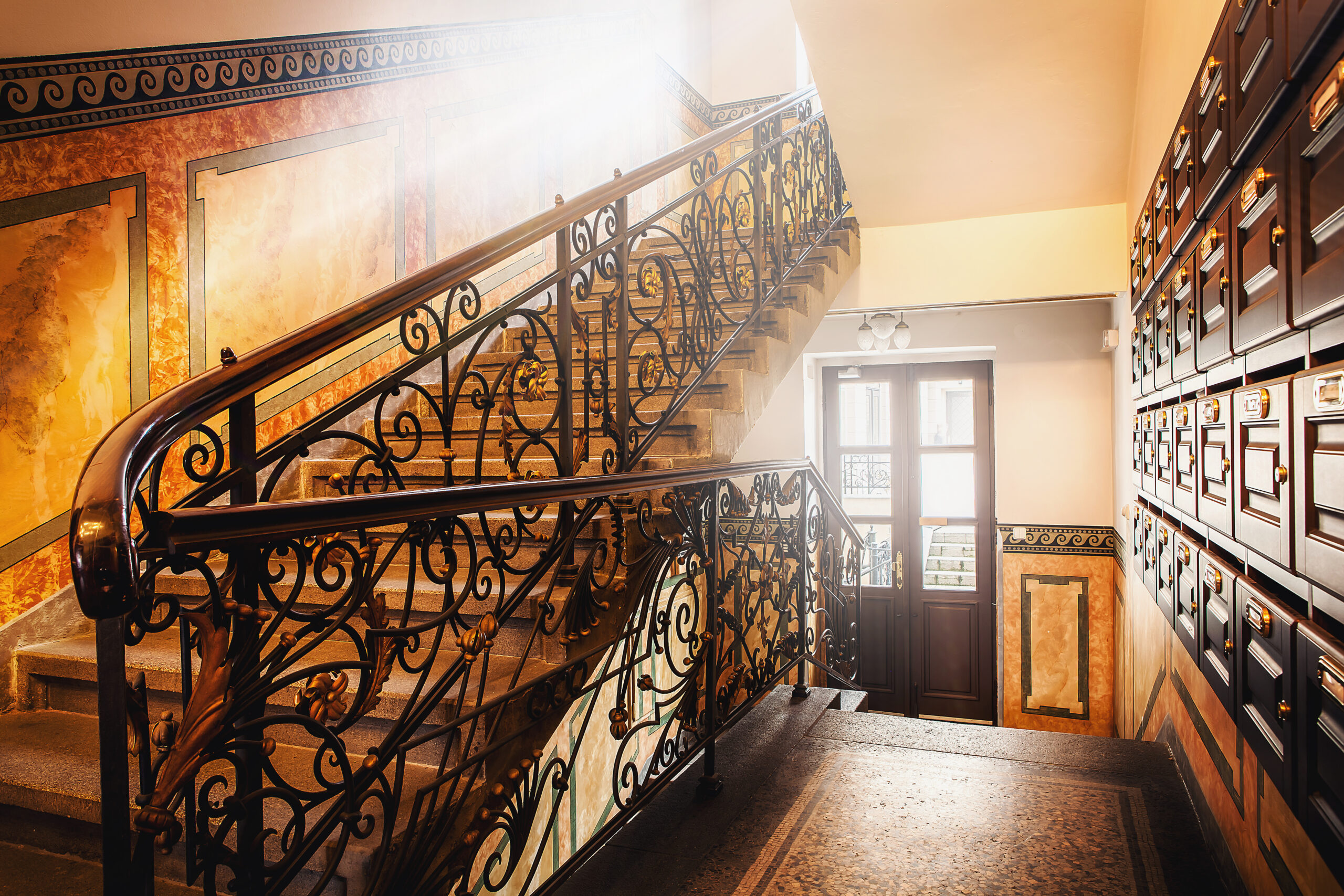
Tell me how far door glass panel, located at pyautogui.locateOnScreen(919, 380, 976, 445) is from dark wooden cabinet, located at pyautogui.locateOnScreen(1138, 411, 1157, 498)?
10.1 feet

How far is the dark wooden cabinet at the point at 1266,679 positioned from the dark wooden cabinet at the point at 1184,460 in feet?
1.75

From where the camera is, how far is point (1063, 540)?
592cm

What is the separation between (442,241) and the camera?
3928mm

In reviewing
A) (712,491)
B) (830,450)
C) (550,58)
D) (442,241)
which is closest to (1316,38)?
(712,491)

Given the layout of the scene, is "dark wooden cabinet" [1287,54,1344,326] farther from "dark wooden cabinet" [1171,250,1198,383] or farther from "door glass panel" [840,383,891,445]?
"door glass panel" [840,383,891,445]

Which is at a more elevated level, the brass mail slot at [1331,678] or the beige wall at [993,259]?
the beige wall at [993,259]

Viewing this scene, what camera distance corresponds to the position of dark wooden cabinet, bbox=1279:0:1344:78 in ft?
3.65

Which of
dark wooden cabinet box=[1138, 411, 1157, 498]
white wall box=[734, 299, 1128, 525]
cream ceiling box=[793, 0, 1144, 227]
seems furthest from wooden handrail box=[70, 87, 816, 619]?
white wall box=[734, 299, 1128, 525]

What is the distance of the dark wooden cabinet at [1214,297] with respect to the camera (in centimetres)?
176

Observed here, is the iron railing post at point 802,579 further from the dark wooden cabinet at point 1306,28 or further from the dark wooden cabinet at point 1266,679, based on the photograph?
the dark wooden cabinet at point 1306,28

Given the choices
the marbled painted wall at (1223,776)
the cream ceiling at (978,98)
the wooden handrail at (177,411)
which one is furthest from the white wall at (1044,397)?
the wooden handrail at (177,411)

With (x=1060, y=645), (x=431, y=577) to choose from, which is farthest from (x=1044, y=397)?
(x=431, y=577)

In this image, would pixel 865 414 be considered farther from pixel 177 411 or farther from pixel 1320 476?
pixel 177 411

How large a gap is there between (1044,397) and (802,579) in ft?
12.5
